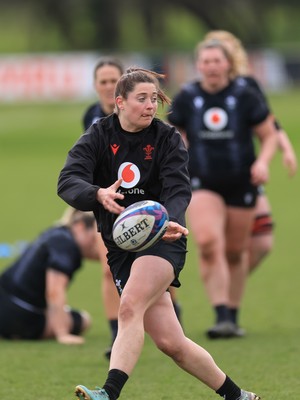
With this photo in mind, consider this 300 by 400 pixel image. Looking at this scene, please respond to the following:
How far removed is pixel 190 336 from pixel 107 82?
2.11m

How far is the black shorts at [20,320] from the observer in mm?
8445

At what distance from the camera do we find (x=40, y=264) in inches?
331

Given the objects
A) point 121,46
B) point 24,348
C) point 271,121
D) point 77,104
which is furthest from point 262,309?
point 121,46

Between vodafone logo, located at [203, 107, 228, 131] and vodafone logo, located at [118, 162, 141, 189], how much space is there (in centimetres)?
304

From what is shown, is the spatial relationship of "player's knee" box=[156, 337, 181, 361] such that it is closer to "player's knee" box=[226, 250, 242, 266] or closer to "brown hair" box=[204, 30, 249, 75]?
"player's knee" box=[226, 250, 242, 266]

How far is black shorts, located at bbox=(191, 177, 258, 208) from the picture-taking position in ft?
28.2

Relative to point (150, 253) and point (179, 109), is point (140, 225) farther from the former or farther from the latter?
point (179, 109)

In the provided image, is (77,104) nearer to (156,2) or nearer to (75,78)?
(75,78)

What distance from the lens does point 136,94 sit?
559 centimetres

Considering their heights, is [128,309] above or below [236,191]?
below

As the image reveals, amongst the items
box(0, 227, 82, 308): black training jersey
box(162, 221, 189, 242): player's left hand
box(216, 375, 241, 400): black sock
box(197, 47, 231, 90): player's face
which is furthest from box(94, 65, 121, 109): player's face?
box(216, 375, 241, 400): black sock

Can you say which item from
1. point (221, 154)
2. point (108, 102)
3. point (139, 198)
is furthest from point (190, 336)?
point (139, 198)

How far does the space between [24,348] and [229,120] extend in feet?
7.85

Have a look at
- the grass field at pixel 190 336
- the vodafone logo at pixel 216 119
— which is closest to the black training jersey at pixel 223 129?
the vodafone logo at pixel 216 119
